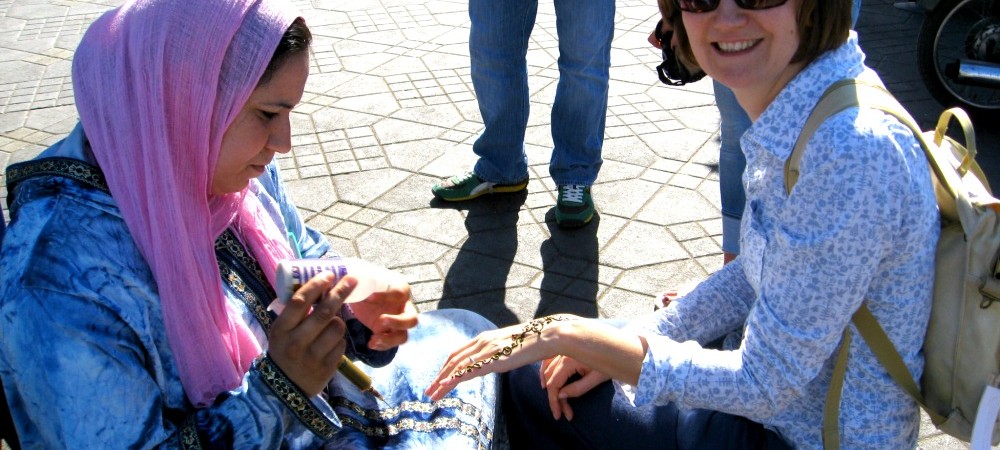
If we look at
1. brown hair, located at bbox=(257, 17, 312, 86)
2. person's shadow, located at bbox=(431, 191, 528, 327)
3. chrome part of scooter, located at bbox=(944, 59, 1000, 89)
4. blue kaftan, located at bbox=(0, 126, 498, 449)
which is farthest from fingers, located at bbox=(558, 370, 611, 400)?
chrome part of scooter, located at bbox=(944, 59, 1000, 89)

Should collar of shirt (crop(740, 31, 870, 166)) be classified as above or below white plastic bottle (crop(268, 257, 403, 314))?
above

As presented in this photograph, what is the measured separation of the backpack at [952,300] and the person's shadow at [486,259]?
1954 mm

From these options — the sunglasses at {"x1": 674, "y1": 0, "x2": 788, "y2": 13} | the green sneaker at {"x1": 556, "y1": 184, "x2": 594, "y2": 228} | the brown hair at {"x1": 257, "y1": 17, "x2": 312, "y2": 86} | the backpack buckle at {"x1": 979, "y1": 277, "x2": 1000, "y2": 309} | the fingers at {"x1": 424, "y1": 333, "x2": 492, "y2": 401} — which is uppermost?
the sunglasses at {"x1": 674, "y1": 0, "x2": 788, "y2": 13}

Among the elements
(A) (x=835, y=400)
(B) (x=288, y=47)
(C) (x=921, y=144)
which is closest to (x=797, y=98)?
(C) (x=921, y=144)

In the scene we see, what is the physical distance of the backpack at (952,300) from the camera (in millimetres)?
1644

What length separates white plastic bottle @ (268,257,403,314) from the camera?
5.98 ft

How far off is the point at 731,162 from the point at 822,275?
173cm

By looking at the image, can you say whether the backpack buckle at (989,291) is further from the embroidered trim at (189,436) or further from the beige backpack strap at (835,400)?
the embroidered trim at (189,436)

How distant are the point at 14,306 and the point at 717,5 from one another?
4.71 ft

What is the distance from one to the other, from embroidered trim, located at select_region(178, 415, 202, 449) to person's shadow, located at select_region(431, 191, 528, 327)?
190 centimetres

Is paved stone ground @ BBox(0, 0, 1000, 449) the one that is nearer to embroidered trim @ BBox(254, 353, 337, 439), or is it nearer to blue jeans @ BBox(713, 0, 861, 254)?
blue jeans @ BBox(713, 0, 861, 254)

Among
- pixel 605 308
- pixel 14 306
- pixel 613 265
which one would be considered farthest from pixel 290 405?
pixel 613 265

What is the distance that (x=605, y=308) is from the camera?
3631mm

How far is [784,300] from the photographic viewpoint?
176 centimetres
